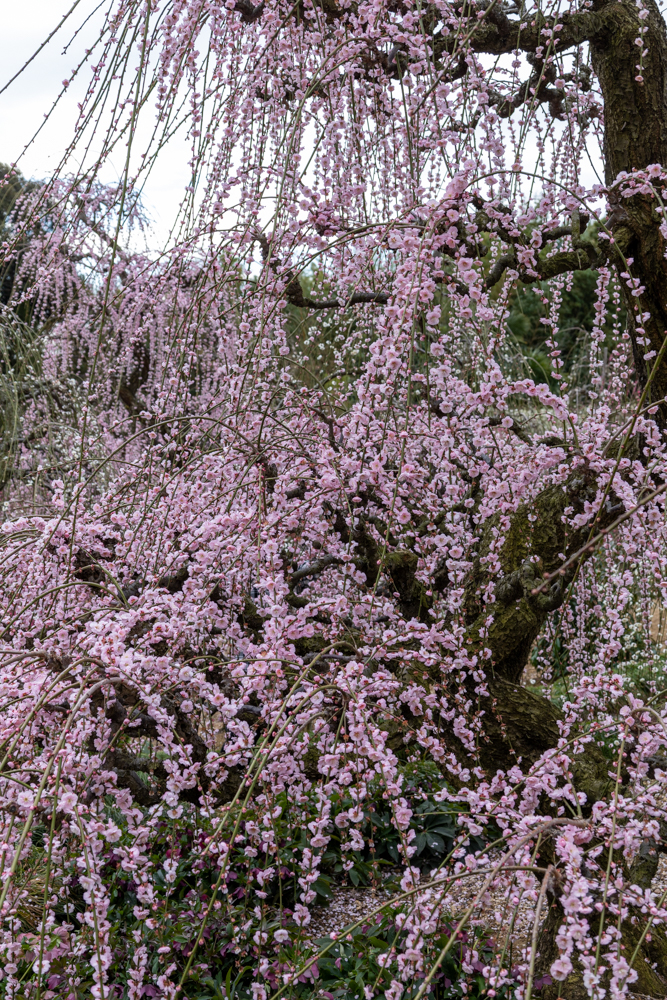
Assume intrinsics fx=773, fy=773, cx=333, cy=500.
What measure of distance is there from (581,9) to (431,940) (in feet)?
8.44

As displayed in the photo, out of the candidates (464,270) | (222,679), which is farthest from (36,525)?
(464,270)

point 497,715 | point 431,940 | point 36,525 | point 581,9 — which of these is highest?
point 581,9

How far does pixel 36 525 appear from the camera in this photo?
6.19 ft

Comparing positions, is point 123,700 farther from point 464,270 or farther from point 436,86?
point 436,86

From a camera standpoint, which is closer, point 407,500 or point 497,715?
point 497,715

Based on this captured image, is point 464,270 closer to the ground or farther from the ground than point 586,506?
farther from the ground

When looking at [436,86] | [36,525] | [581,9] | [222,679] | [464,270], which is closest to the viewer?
[464,270]

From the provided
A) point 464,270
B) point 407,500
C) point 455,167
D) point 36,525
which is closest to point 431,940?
point 407,500

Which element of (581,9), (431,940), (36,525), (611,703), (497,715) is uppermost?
(581,9)

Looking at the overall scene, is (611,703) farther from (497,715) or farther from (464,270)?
(464,270)

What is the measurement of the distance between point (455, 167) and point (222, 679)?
4.71 ft

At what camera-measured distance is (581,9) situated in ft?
7.25

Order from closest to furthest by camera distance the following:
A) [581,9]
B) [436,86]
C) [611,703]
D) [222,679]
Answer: [436,86]
[222,679]
[581,9]
[611,703]

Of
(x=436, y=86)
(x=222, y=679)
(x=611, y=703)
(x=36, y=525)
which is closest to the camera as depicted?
(x=436, y=86)
